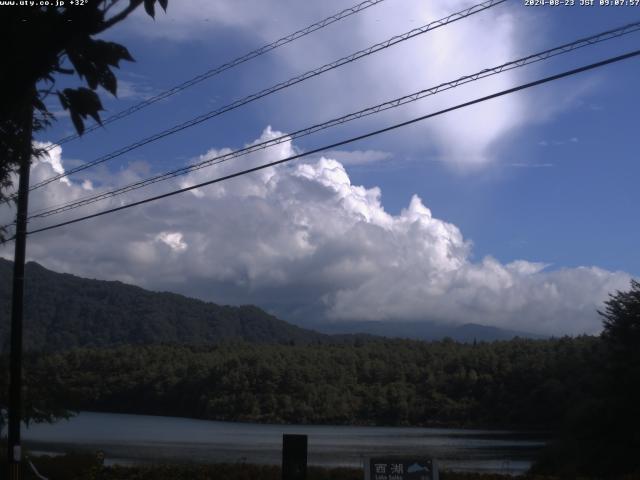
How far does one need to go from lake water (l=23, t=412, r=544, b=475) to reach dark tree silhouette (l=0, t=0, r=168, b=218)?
26.1m

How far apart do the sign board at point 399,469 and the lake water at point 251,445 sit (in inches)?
745

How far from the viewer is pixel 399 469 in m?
12.6

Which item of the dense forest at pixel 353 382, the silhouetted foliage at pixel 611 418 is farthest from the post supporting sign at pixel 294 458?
the dense forest at pixel 353 382

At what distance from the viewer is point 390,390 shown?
96.2 meters

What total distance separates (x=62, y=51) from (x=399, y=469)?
8.09 metres

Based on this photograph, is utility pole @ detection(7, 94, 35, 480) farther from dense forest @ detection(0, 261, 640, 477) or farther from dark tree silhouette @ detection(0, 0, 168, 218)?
dense forest @ detection(0, 261, 640, 477)

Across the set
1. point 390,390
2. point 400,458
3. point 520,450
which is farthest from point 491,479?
point 390,390

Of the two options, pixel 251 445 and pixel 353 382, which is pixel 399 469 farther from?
pixel 353 382

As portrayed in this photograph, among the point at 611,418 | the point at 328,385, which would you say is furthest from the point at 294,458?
the point at 328,385

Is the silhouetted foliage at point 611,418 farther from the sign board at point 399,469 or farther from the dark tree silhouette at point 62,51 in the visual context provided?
the dark tree silhouette at point 62,51

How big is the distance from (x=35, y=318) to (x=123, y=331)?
30.4 m

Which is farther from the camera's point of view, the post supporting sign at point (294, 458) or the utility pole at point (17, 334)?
the utility pole at point (17, 334)

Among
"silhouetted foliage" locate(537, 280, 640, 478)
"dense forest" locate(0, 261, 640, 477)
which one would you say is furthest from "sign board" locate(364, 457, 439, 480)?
"dense forest" locate(0, 261, 640, 477)

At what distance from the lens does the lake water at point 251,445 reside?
3959 cm
